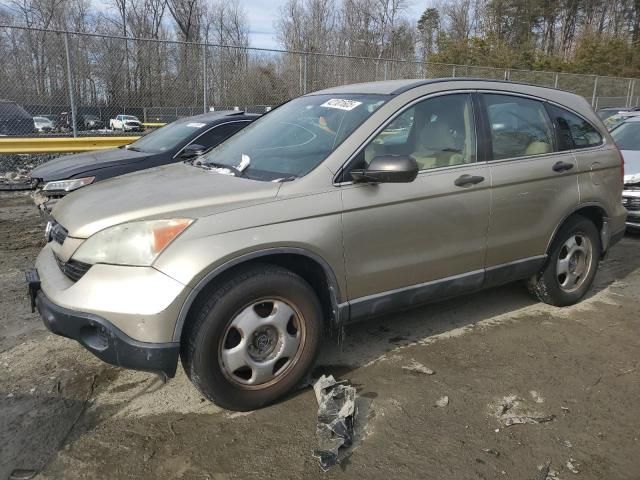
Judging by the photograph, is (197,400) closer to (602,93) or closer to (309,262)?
(309,262)

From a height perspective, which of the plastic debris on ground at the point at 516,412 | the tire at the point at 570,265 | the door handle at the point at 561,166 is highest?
the door handle at the point at 561,166

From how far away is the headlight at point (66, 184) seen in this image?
19.6 feet

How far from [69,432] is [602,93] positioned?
25.8 meters

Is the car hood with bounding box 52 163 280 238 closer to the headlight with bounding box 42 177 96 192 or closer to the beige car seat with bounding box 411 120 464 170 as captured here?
the beige car seat with bounding box 411 120 464 170

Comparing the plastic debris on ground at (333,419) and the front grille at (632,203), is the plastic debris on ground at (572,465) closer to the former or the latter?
the plastic debris on ground at (333,419)

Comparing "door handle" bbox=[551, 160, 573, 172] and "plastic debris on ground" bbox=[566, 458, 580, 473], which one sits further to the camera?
"door handle" bbox=[551, 160, 573, 172]

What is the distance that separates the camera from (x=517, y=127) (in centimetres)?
404

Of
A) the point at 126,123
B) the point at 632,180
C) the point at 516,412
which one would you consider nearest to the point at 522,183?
the point at 516,412

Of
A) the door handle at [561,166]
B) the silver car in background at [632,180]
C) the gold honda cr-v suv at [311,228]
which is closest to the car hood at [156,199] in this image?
the gold honda cr-v suv at [311,228]

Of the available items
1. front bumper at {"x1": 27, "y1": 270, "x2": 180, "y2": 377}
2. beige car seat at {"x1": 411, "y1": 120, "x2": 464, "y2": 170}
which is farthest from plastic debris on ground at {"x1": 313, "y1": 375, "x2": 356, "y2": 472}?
beige car seat at {"x1": 411, "y1": 120, "x2": 464, "y2": 170}

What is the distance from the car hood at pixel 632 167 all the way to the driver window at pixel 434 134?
13.5 feet

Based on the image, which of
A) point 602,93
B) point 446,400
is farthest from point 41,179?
point 602,93

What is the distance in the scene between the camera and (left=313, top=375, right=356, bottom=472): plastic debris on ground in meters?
2.59

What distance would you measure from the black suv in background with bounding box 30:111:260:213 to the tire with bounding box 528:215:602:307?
3550 millimetres
